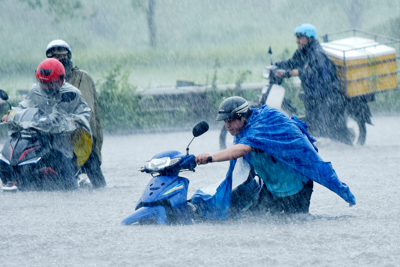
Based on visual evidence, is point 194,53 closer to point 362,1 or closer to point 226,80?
point 362,1

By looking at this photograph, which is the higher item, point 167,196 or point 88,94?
point 88,94

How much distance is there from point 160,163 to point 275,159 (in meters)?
0.98

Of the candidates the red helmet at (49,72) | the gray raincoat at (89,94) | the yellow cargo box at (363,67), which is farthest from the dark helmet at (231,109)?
the yellow cargo box at (363,67)

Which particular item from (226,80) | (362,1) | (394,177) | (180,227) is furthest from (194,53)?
(180,227)

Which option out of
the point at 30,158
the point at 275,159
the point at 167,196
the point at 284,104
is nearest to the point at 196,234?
the point at 167,196

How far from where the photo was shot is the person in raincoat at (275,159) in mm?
5090

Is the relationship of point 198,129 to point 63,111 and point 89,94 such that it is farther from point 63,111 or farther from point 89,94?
point 89,94

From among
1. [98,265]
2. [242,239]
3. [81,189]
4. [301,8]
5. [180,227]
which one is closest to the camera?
[98,265]

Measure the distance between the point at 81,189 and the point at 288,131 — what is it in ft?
10.6

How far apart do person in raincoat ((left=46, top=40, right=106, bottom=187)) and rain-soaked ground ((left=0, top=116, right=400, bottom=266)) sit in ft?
1.01

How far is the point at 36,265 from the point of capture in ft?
13.2

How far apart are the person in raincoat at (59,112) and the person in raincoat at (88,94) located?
0.27m

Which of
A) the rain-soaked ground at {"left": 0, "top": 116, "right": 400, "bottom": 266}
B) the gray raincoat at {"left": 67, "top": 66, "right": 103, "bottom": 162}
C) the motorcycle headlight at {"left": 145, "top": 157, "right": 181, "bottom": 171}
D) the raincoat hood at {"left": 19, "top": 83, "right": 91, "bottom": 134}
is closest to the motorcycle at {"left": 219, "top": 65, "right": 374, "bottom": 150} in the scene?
the rain-soaked ground at {"left": 0, "top": 116, "right": 400, "bottom": 266}

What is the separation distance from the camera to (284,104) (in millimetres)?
10070
